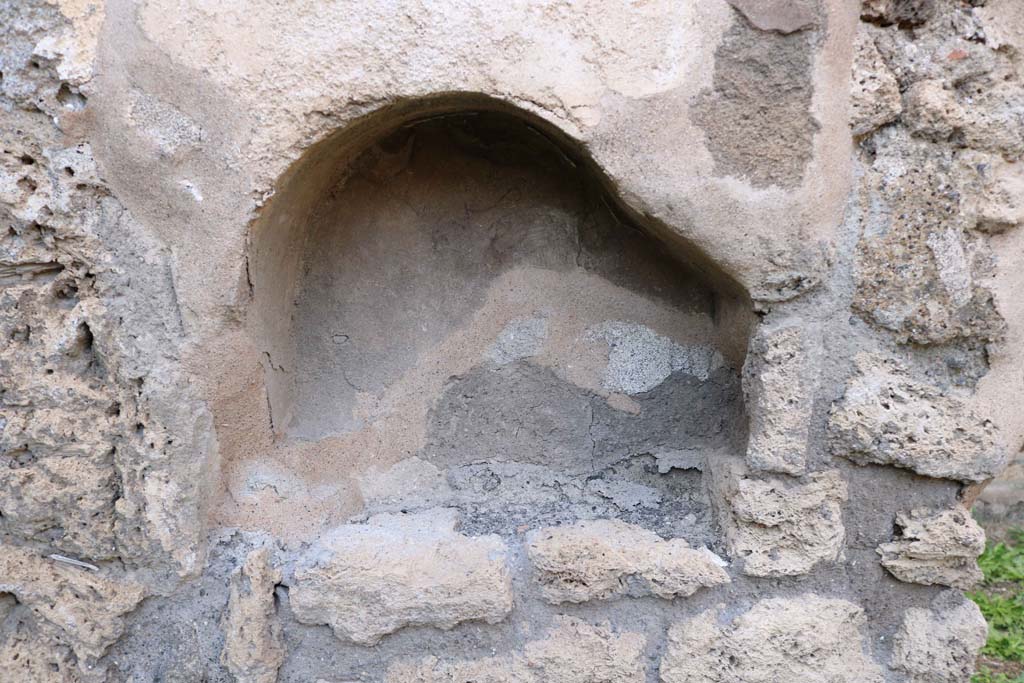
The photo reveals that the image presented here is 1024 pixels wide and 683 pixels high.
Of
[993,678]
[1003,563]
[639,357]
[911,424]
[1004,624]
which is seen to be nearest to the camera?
[911,424]

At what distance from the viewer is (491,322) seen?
1359 mm

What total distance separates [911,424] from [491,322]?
69cm

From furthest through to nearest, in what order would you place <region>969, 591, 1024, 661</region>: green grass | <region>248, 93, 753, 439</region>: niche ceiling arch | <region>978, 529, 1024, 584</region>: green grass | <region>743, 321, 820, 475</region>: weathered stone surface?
<region>978, 529, 1024, 584</region>: green grass, <region>969, 591, 1024, 661</region>: green grass, <region>248, 93, 753, 439</region>: niche ceiling arch, <region>743, 321, 820, 475</region>: weathered stone surface

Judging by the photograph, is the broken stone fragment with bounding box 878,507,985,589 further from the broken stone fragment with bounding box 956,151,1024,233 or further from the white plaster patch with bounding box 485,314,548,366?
the white plaster patch with bounding box 485,314,548,366

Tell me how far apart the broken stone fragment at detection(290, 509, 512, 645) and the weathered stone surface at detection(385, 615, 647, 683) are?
7cm

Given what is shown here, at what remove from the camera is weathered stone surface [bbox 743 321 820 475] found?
1106mm

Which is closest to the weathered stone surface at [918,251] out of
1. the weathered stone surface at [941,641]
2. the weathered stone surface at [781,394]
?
the weathered stone surface at [781,394]

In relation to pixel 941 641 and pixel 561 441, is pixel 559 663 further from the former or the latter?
pixel 941 641

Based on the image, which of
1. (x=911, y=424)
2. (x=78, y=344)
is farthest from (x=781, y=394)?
(x=78, y=344)

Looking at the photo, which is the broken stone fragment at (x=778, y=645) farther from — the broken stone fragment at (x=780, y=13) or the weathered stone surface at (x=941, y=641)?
the broken stone fragment at (x=780, y=13)

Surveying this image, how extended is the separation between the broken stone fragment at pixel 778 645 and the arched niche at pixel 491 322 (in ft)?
0.90

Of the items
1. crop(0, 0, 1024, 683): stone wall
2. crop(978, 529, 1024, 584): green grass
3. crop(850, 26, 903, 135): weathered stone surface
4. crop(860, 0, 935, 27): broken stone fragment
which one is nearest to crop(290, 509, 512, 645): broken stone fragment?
crop(0, 0, 1024, 683): stone wall

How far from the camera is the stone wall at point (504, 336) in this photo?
1025 mm

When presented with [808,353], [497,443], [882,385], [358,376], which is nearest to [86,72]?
[358,376]
